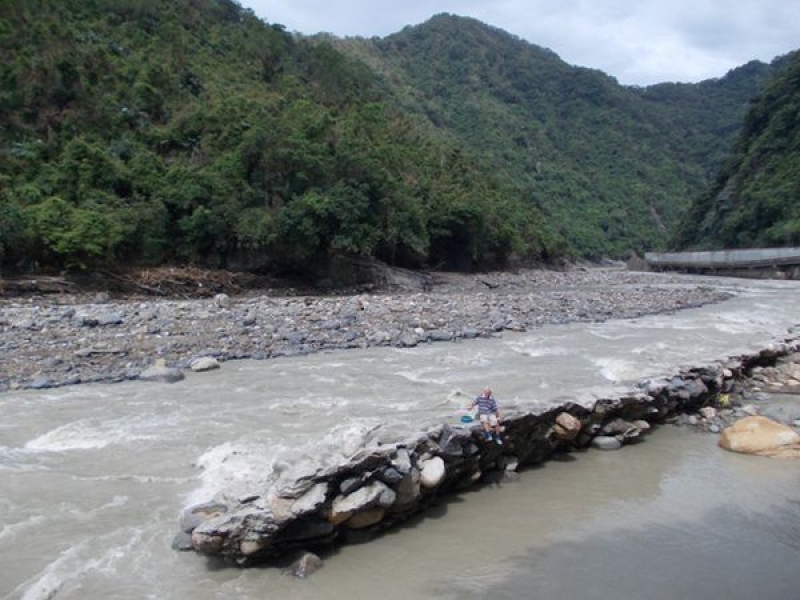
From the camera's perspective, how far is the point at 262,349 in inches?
582

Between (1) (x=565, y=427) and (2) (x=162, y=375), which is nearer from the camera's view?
(1) (x=565, y=427)

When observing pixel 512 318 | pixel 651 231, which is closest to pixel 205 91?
pixel 512 318

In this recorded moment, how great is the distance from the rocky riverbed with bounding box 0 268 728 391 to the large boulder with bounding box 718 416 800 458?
8.81 metres

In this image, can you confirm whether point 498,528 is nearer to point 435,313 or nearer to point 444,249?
point 435,313

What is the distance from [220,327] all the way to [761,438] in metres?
13.2

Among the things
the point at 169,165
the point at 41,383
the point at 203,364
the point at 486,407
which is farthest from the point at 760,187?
the point at 41,383

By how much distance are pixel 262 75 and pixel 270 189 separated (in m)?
23.3

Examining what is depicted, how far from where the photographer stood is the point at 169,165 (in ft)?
107

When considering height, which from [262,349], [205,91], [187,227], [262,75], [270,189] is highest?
[262,75]

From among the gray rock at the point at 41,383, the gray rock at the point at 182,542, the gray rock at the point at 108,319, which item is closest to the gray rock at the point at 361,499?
the gray rock at the point at 182,542

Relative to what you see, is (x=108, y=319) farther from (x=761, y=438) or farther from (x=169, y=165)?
(x=169, y=165)

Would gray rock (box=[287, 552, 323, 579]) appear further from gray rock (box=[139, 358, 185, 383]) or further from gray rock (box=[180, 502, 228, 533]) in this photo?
gray rock (box=[139, 358, 185, 383])

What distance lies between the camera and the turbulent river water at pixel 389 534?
17.6 feet

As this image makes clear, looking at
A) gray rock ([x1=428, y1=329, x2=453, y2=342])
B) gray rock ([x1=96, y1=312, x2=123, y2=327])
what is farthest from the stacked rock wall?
gray rock ([x1=96, y1=312, x2=123, y2=327])
